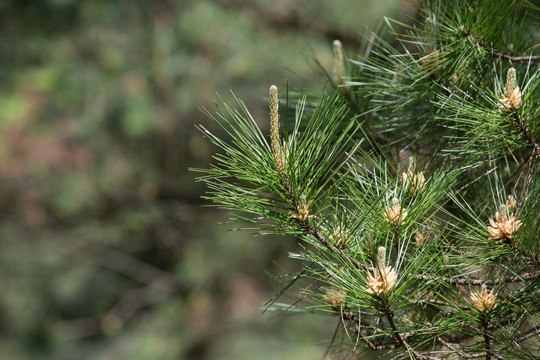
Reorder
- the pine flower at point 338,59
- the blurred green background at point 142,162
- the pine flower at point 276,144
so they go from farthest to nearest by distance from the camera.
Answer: the blurred green background at point 142,162
the pine flower at point 338,59
the pine flower at point 276,144

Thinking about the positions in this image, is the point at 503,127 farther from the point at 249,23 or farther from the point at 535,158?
the point at 249,23

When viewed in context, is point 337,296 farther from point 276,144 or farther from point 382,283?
point 276,144

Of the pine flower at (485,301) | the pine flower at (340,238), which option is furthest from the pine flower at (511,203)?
the pine flower at (340,238)

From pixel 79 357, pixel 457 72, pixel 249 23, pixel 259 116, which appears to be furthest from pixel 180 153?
pixel 457 72

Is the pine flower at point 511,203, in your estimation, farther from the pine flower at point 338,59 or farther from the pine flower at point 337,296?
the pine flower at point 338,59

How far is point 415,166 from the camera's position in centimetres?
85

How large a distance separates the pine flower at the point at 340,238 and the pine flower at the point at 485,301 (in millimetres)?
192

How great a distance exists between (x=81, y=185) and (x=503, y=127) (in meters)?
→ 3.39

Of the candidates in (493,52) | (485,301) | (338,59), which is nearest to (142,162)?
(338,59)

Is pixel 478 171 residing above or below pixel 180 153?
above

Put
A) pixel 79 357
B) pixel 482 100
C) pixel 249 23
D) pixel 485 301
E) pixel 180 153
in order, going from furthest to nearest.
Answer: pixel 79 357
pixel 180 153
pixel 249 23
pixel 482 100
pixel 485 301

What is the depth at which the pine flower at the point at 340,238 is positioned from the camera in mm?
826

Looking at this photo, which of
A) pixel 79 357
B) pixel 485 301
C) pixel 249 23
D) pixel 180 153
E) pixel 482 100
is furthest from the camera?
pixel 79 357

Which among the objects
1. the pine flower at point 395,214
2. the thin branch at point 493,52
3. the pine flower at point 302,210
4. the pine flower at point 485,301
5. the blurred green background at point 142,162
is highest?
the thin branch at point 493,52
